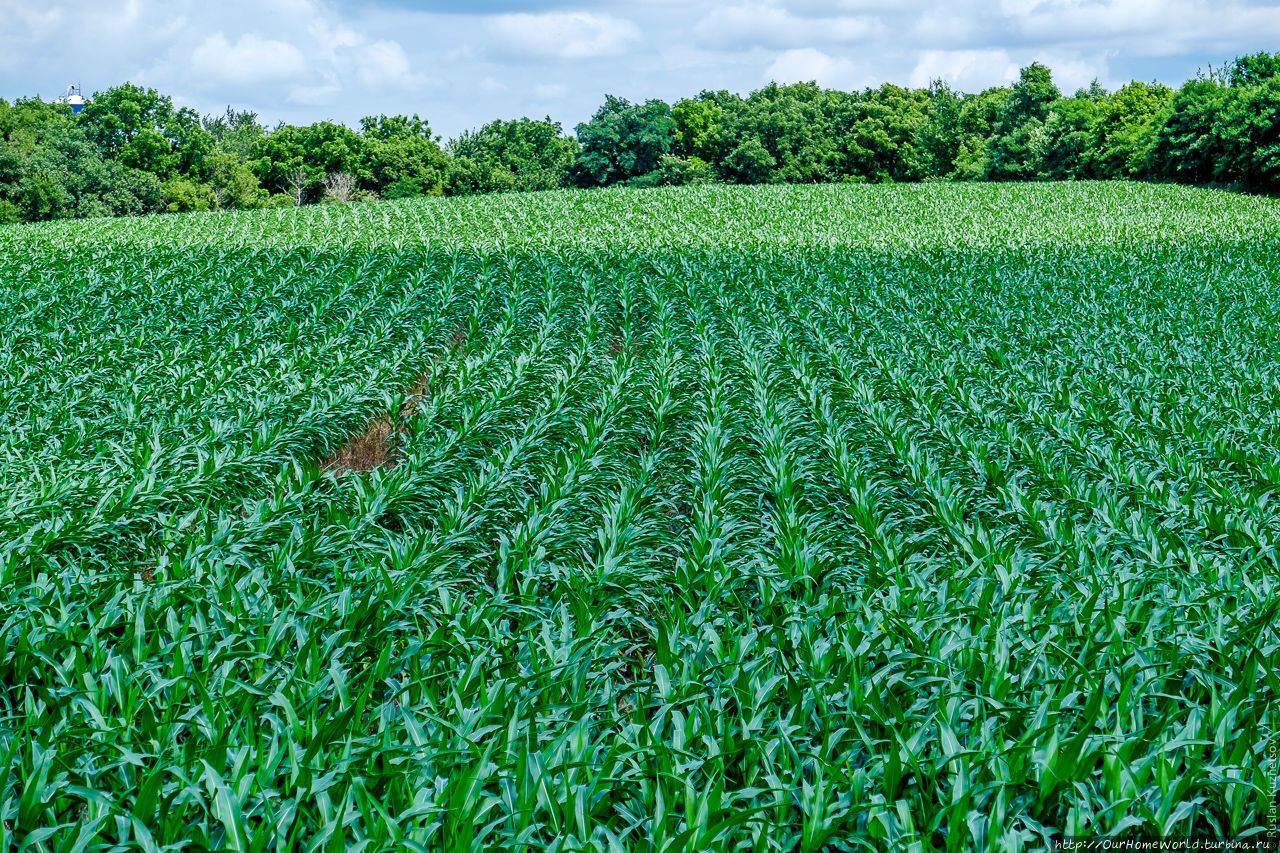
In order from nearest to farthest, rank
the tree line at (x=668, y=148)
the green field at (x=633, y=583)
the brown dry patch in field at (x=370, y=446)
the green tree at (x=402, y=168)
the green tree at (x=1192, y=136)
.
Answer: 1. the green field at (x=633, y=583)
2. the brown dry patch in field at (x=370, y=446)
3. the green tree at (x=1192, y=136)
4. the tree line at (x=668, y=148)
5. the green tree at (x=402, y=168)

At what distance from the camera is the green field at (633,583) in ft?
8.13

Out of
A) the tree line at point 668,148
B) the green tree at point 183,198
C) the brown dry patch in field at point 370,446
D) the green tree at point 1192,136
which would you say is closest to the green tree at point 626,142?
the tree line at point 668,148

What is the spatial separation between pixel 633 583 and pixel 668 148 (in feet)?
194

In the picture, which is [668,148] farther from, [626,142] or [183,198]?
[183,198]

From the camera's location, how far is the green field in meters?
2.48

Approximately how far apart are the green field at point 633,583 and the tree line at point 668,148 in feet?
107

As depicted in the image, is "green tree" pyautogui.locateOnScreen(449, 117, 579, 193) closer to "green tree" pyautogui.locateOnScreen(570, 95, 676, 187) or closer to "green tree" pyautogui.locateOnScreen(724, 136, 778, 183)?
"green tree" pyautogui.locateOnScreen(570, 95, 676, 187)

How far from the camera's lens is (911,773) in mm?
2707

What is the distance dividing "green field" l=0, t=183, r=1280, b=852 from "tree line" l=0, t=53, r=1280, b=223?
107ft

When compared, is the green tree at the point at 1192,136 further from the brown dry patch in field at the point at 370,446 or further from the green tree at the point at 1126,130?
the brown dry patch in field at the point at 370,446

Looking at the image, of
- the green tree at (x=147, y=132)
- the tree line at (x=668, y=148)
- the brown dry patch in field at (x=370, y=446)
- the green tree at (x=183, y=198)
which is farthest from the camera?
the green tree at (x=147, y=132)

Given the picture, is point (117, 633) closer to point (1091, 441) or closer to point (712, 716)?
point (712, 716)

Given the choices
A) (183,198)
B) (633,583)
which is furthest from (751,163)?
(633,583)

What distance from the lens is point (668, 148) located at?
59781 millimetres
